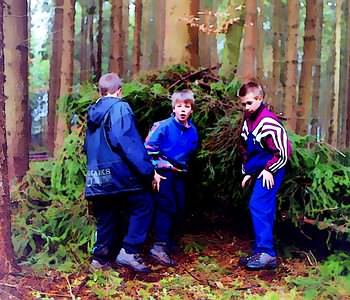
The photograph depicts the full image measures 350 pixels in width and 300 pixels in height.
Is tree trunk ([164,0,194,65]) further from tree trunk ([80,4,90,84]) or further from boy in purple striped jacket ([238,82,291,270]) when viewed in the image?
tree trunk ([80,4,90,84])

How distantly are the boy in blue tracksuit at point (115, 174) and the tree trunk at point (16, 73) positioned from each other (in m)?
3.20

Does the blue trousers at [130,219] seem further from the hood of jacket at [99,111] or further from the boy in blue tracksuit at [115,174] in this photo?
the hood of jacket at [99,111]

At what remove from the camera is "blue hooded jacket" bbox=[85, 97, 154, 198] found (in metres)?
4.58

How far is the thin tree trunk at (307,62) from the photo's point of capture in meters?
12.0

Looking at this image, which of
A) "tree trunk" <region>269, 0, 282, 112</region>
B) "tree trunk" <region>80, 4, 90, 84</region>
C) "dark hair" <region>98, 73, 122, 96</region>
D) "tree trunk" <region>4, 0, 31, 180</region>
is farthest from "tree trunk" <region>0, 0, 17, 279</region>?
"tree trunk" <region>80, 4, 90, 84</region>

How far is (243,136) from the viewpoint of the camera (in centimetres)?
506

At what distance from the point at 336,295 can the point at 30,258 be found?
279 centimetres

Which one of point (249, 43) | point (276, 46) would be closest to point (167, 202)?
point (249, 43)

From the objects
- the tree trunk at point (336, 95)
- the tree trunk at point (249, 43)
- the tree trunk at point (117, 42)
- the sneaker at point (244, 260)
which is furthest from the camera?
the tree trunk at point (336, 95)

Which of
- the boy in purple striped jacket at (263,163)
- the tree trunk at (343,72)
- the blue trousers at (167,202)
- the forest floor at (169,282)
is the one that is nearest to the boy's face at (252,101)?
the boy in purple striped jacket at (263,163)

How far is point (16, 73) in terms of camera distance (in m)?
7.79

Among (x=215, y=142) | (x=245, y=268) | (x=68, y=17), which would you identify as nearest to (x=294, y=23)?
(x=68, y=17)

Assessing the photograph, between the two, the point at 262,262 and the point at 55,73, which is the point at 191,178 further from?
the point at 55,73

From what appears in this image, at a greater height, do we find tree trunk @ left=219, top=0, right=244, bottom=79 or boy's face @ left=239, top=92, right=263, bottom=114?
tree trunk @ left=219, top=0, right=244, bottom=79
